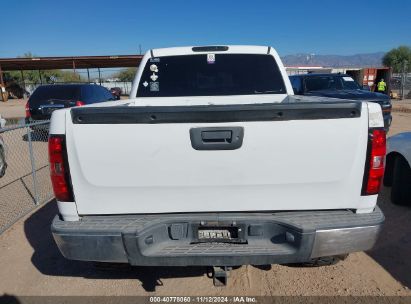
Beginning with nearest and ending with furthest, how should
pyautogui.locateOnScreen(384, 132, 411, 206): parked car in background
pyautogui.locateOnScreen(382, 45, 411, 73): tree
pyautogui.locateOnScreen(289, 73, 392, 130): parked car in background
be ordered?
pyautogui.locateOnScreen(384, 132, 411, 206): parked car in background
pyautogui.locateOnScreen(289, 73, 392, 130): parked car in background
pyautogui.locateOnScreen(382, 45, 411, 73): tree

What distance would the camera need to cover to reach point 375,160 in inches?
93.0

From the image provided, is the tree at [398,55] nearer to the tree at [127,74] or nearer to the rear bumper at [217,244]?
the tree at [127,74]

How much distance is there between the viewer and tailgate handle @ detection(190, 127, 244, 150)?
2.29 meters

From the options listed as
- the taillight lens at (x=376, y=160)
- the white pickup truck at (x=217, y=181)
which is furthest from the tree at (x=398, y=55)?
the white pickup truck at (x=217, y=181)

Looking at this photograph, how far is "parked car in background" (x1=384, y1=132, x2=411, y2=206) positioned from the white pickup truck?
8.58ft

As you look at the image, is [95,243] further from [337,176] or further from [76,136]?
[337,176]

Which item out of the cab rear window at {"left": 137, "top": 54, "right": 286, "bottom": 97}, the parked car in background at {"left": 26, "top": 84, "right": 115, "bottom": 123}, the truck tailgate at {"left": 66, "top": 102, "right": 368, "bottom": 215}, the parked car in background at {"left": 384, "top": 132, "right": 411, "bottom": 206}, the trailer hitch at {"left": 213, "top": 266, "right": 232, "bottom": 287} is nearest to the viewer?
the truck tailgate at {"left": 66, "top": 102, "right": 368, "bottom": 215}

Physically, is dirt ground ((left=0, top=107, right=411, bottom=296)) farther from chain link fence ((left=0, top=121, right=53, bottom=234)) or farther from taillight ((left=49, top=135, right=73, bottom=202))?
chain link fence ((left=0, top=121, right=53, bottom=234))

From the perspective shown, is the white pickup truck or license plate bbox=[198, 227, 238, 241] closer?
the white pickup truck

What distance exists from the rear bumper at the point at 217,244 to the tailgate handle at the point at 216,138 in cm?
51

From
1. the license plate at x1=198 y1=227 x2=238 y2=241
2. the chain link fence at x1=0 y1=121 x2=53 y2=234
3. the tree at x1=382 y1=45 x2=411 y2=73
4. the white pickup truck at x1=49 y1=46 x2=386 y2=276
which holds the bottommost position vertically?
the chain link fence at x1=0 y1=121 x2=53 y2=234

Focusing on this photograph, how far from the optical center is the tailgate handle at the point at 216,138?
2.29m

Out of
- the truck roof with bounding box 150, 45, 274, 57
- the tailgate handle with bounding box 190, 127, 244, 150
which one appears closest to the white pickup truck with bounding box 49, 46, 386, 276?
the tailgate handle with bounding box 190, 127, 244, 150

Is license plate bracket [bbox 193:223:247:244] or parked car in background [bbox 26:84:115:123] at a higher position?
parked car in background [bbox 26:84:115:123]
